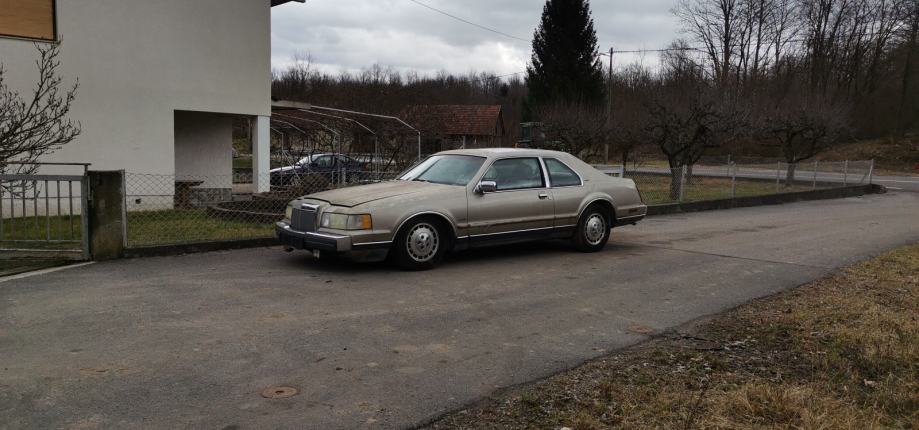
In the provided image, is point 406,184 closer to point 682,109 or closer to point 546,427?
point 546,427

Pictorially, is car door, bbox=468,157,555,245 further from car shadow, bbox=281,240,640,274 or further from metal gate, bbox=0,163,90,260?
metal gate, bbox=0,163,90,260

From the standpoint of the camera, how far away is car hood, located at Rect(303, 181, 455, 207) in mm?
7785

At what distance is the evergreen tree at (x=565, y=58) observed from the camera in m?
45.3

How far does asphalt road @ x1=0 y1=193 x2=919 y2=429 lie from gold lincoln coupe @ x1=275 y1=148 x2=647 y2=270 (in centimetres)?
36

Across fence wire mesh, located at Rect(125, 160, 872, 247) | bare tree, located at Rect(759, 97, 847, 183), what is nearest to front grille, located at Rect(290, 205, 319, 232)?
fence wire mesh, located at Rect(125, 160, 872, 247)

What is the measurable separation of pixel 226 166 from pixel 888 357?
55.7 ft

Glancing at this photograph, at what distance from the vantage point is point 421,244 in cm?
798

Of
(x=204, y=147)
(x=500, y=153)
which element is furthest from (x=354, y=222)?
(x=204, y=147)

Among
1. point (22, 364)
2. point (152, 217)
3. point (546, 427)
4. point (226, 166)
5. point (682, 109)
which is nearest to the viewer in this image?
point (546, 427)

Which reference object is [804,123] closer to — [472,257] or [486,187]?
[472,257]

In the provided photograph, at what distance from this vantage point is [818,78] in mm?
52031

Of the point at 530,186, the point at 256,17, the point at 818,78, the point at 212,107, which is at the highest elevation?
the point at 818,78

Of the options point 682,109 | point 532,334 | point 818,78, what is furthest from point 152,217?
point 818,78

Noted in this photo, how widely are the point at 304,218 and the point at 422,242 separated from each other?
1.41m
